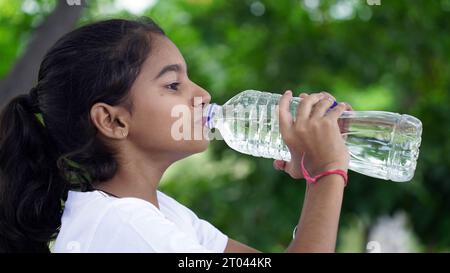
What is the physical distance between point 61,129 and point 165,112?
0.25m

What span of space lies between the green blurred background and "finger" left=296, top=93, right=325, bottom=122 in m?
2.11

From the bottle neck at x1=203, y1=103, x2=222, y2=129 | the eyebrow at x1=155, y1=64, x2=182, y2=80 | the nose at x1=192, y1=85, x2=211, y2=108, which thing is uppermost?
the eyebrow at x1=155, y1=64, x2=182, y2=80

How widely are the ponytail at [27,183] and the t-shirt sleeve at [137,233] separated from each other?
0.96 feet

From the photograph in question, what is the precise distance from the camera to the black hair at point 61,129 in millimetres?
1579

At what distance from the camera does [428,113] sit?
13.0ft

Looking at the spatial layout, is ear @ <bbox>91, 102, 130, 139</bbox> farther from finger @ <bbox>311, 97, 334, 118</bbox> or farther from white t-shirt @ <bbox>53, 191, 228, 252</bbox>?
finger @ <bbox>311, 97, 334, 118</bbox>

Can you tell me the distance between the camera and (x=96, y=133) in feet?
5.24

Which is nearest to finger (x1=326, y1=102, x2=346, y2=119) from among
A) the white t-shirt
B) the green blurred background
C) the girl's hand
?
the girl's hand

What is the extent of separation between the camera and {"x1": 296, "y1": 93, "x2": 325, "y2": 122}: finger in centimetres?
141

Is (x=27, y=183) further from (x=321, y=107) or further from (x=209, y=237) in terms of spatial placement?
(x=321, y=107)

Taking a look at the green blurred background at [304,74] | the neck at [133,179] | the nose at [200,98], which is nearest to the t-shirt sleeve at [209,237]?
the neck at [133,179]

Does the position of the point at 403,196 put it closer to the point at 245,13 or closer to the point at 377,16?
the point at 377,16
